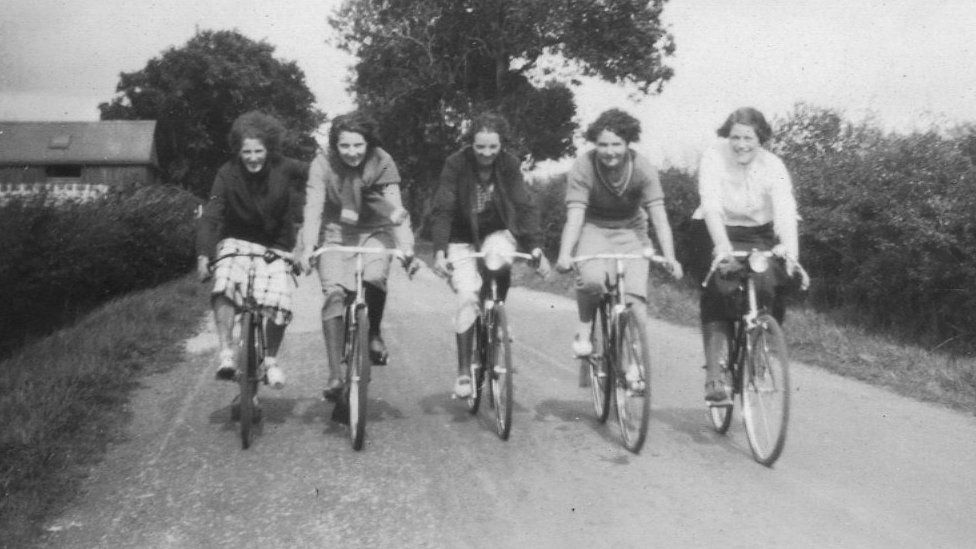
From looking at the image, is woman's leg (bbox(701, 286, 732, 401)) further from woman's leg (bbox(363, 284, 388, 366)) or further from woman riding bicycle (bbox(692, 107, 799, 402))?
woman's leg (bbox(363, 284, 388, 366))

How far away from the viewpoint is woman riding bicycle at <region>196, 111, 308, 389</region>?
5887 millimetres

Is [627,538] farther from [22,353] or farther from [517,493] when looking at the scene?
[22,353]

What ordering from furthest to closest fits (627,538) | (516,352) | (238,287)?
(516,352) < (238,287) < (627,538)

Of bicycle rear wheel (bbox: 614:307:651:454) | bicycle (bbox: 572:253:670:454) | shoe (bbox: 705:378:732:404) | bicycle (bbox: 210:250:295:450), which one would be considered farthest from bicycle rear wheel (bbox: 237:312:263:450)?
shoe (bbox: 705:378:732:404)

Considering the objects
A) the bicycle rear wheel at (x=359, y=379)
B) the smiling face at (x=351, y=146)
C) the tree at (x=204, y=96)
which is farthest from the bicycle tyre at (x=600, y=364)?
the tree at (x=204, y=96)

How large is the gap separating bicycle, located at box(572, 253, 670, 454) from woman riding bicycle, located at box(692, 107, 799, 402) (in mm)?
385

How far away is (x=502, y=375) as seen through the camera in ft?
19.4

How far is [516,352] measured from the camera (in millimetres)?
9336

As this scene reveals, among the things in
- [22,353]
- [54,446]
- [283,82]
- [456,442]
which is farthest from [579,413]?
[283,82]

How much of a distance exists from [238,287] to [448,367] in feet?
9.43


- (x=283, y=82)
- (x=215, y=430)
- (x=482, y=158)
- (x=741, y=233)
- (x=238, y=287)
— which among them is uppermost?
(x=283, y=82)

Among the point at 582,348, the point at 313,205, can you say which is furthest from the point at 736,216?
the point at 313,205

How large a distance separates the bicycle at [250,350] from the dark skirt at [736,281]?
2584mm

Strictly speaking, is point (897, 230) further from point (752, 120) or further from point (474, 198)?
point (474, 198)
